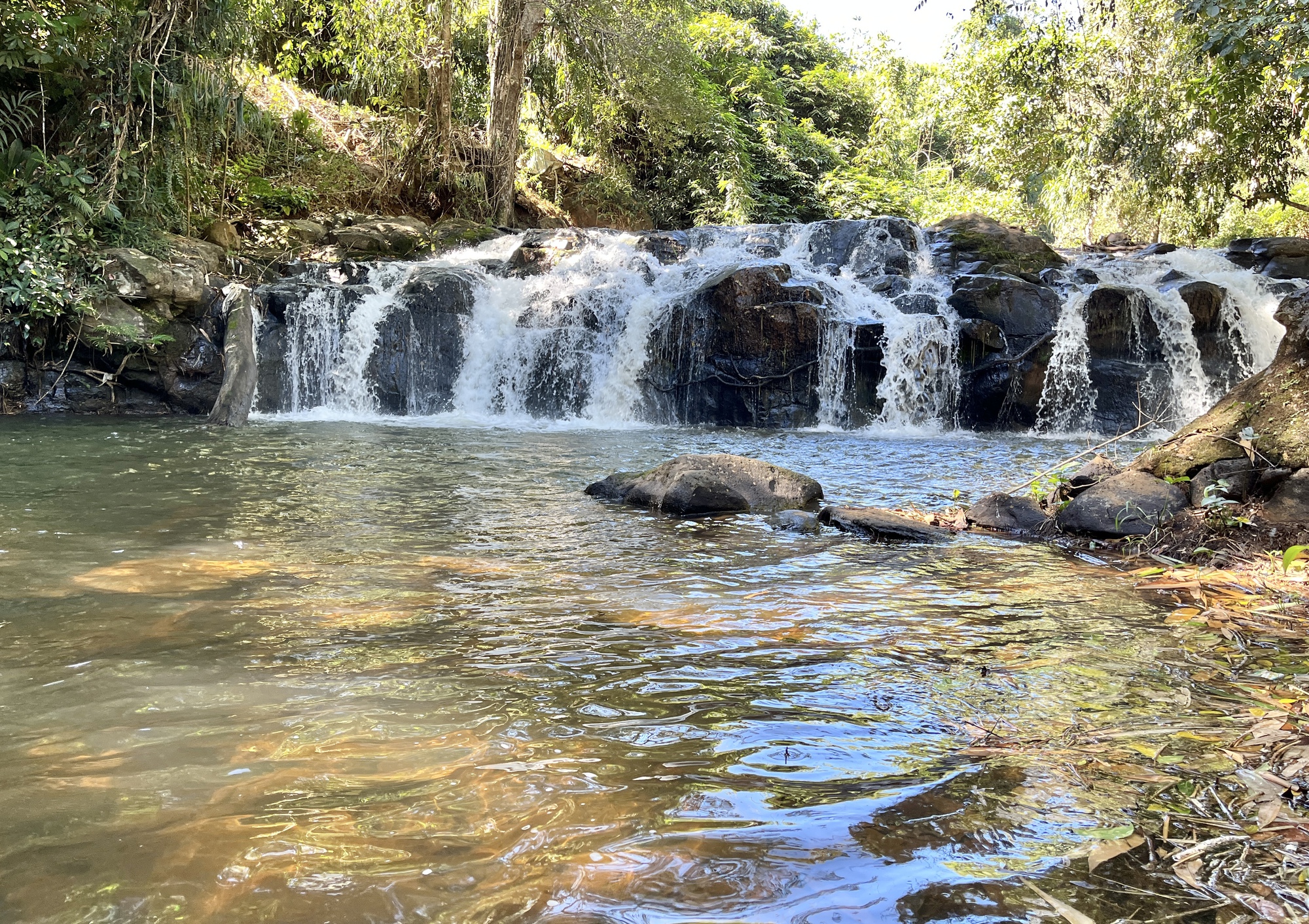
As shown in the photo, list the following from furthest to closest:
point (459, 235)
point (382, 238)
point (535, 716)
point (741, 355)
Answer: point (459, 235) < point (382, 238) < point (741, 355) < point (535, 716)

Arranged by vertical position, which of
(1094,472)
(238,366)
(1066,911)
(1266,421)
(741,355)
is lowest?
(1066,911)

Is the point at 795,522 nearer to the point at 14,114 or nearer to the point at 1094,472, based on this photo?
the point at 1094,472

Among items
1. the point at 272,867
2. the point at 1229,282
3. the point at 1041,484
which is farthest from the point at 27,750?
the point at 1229,282

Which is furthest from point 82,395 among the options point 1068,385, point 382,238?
point 1068,385

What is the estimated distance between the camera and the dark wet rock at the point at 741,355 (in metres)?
13.3

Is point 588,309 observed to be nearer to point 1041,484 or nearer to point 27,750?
point 1041,484

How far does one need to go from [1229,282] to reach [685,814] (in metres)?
15.1

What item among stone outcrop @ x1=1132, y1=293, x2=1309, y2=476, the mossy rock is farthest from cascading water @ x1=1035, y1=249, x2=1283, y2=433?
the mossy rock

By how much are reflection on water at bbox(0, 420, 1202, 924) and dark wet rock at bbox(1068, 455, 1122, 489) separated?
87cm

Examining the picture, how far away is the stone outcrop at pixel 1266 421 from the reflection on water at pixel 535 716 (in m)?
1.23

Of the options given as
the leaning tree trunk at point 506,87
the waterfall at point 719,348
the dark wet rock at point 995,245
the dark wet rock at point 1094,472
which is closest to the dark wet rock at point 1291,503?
the dark wet rock at point 1094,472

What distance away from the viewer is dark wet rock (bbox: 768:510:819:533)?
5609 mm

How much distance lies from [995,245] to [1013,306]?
2.10 m

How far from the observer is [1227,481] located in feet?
16.8
